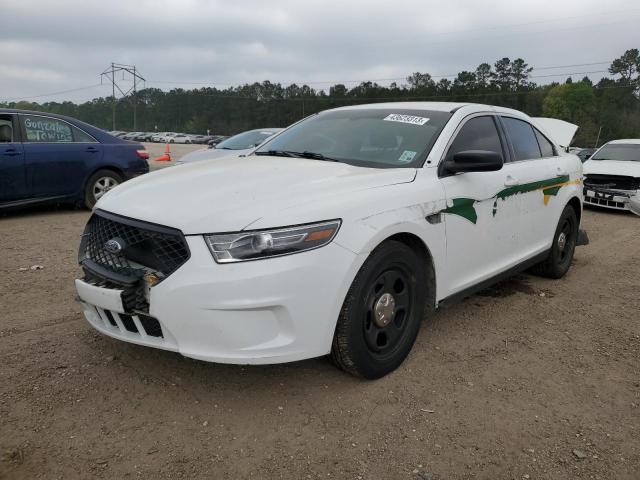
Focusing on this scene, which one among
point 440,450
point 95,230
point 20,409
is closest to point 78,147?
point 95,230

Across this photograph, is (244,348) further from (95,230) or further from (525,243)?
(525,243)

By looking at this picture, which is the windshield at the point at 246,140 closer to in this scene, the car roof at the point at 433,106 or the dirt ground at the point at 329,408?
the car roof at the point at 433,106

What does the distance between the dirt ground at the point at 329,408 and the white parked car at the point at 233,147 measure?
531 cm

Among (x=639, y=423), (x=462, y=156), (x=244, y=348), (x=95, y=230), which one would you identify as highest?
(x=462, y=156)

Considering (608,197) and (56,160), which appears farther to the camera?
(608,197)

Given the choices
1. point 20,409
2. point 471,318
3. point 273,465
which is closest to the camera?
point 273,465

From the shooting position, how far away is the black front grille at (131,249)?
2.55 meters

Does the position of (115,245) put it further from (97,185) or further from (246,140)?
(246,140)

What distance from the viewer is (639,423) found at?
9.01ft

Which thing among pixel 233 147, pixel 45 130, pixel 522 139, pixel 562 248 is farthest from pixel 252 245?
pixel 233 147

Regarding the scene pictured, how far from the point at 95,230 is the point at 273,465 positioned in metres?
1.66

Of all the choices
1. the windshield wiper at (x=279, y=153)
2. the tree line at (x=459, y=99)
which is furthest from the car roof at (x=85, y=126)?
the tree line at (x=459, y=99)

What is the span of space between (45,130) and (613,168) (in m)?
10.4

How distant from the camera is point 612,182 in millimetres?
10562
